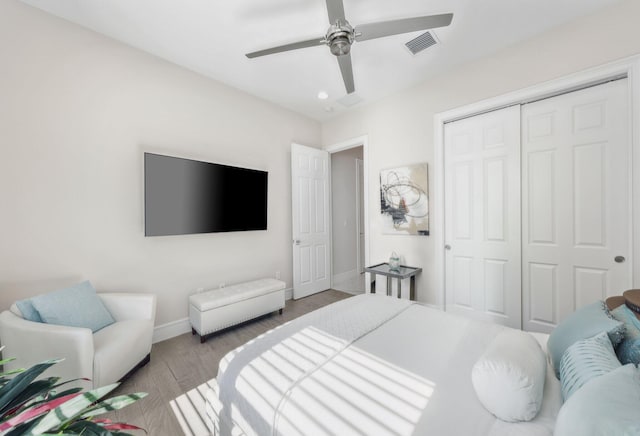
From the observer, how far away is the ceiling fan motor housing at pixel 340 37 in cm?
161

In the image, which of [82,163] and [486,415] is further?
[82,163]

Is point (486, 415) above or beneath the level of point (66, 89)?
beneath

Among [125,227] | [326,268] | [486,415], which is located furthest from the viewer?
[326,268]

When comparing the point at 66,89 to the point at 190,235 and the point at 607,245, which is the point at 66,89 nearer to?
the point at 190,235

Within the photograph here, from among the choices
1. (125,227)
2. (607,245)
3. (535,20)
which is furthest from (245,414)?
(535,20)

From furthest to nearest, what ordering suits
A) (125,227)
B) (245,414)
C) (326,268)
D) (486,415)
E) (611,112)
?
(326,268) < (125,227) < (611,112) < (245,414) < (486,415)

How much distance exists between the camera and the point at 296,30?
2.18 metres

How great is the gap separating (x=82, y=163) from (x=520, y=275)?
4224 mm

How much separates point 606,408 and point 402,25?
1.99 meters

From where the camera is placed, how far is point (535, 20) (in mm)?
2094

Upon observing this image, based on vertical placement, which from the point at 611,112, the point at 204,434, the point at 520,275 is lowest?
the point at 204,434

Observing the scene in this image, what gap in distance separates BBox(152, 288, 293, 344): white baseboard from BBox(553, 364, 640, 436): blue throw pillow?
2.98m

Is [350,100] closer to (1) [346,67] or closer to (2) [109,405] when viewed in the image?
(1) [346,67]

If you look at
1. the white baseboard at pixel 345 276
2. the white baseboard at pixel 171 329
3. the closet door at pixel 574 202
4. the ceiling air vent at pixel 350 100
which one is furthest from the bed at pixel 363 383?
the white baseboard at pixel 345 276
